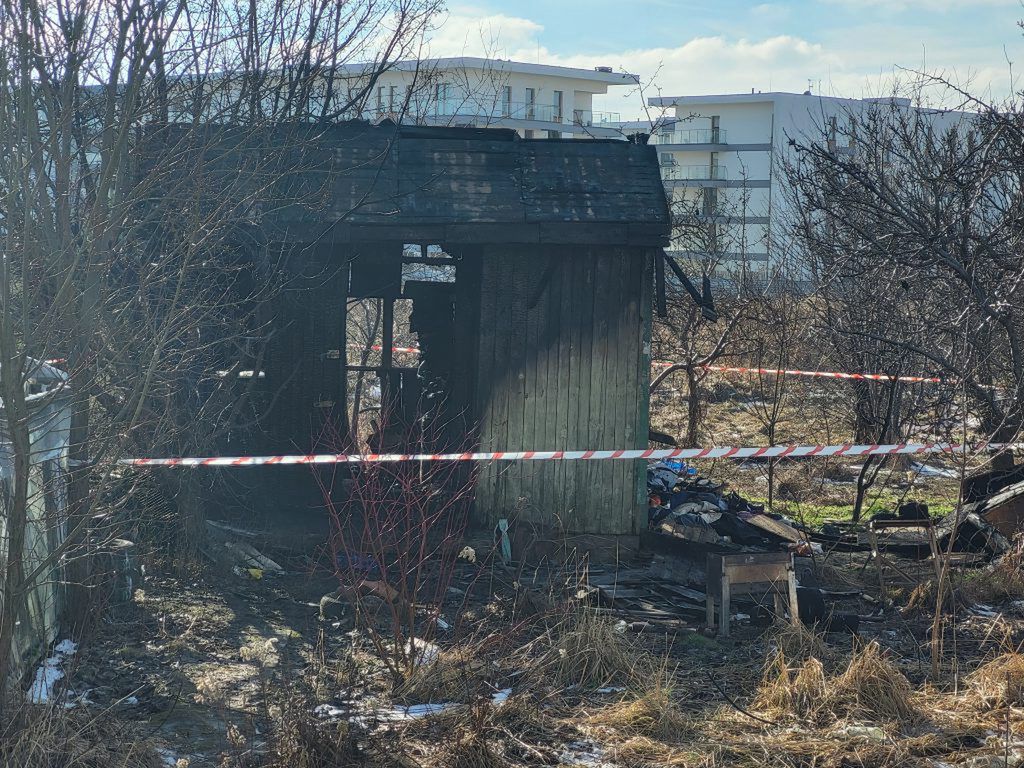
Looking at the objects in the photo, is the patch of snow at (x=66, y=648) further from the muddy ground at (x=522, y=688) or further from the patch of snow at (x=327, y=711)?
the patch of snow at (x=327, y=711)

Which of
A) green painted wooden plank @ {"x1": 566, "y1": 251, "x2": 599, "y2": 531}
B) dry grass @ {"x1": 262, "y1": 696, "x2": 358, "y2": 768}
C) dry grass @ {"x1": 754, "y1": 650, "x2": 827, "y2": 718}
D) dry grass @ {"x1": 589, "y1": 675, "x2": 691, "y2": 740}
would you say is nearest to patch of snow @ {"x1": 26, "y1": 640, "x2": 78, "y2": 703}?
dry grass @ {"x1": 262, "y1": 696, "x2": 358, "y2": 768}

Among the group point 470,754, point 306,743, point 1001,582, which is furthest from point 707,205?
point 306,743

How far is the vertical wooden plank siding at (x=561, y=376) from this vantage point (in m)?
10.0

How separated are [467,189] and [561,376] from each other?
1.93m

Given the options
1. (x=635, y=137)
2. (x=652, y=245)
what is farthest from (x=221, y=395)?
(x=635, y=137)

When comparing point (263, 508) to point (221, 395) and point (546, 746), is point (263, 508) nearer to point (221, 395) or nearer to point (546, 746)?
point (221, 395)

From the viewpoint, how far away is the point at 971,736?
546cm

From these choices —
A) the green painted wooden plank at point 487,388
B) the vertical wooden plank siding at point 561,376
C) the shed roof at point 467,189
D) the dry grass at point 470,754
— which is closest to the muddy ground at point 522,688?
the dry grass at point 470,754

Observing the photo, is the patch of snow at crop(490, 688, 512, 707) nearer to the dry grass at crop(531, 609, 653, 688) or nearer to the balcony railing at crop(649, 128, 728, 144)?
the dry grass at crop(531, 609, 653, 688)

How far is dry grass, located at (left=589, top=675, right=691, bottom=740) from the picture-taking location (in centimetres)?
539

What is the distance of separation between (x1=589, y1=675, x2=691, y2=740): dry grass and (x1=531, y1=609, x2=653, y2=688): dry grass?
1.50ft

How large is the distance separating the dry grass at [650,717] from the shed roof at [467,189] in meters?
4.97

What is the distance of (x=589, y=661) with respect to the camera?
621 centimetres

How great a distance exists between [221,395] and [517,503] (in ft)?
9.40
